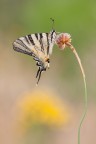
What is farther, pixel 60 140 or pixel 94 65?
pixel 94 65

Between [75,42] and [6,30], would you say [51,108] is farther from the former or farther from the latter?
[6,30]

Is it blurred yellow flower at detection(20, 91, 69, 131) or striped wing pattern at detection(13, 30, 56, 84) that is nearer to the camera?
striped wing pattern at detection(13, 30, 56, 84)

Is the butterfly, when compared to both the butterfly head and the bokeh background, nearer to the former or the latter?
the butterfly head

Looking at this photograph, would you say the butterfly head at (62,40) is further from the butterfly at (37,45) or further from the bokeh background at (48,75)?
the bokeh background at (48,75)

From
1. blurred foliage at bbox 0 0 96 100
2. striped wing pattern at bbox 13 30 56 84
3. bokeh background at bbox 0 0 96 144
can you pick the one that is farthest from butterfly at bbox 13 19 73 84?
blurred foliage at bbox 0 0 96 100

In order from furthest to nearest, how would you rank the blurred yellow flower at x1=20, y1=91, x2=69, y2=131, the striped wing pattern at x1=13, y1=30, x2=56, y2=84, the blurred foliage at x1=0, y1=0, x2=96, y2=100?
the blurred foliage at x1=0, y1=0, x2=96, y2=100 < the blurred yellow flower at x1=20, y1=91, x2=69, y2=131 < the striped wing pattern at x1=13, y1=30, x2=56, y2=84

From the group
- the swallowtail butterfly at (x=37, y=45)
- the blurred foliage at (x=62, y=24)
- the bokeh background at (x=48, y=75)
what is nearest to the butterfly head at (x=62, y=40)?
the swallowtail butterfly at (x=37, y=45)

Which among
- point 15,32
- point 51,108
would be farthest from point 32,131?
point 15,32

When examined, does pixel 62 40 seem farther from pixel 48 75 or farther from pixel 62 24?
pixel 62 24
